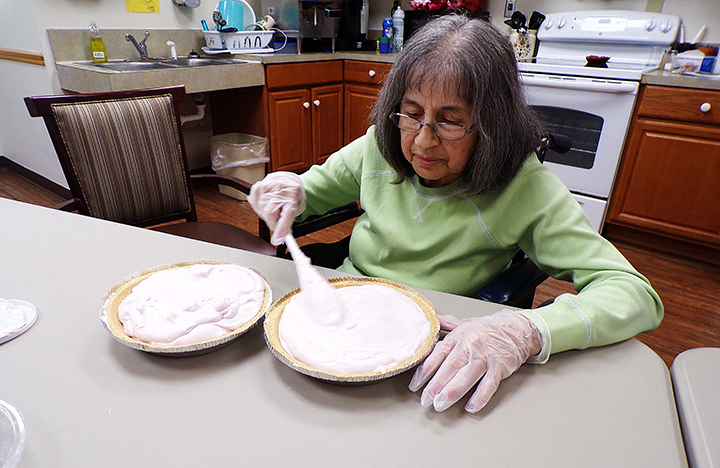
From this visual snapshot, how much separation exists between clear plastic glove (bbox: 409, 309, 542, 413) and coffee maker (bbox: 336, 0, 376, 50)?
3.17m

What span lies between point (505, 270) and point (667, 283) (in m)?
1.74

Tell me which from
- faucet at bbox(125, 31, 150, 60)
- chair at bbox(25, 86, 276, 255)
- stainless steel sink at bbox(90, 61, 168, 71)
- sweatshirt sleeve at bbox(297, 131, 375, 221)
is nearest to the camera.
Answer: sweatshirt sleeve at bbox(297, 131, 375, 221)

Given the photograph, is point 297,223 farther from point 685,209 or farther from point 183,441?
point 685,209

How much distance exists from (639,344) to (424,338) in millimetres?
345

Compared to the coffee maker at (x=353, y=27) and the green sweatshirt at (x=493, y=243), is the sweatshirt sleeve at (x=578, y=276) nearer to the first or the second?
the green sweatshirt at (x=493, y=243)

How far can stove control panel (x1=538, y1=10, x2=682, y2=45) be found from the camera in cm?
249

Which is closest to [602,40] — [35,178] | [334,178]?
[334,178]

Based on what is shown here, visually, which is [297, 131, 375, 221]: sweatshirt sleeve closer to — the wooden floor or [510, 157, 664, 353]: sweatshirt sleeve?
[510, 157, 664, 353]: sweatshirt sleeve

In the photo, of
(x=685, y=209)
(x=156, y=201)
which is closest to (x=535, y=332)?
(x=156, y=201)

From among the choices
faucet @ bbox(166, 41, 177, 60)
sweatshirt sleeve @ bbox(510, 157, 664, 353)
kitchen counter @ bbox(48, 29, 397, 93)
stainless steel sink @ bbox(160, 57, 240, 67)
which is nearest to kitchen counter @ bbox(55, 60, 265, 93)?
kitchen counter @ bbox(48, 29, 397, 93)

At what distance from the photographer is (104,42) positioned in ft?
8.61

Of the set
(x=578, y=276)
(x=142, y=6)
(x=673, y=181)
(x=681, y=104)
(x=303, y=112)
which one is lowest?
(x=673, y=181)

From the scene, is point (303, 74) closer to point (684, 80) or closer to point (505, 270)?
point (684, 80)

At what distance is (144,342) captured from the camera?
0.60 meters
